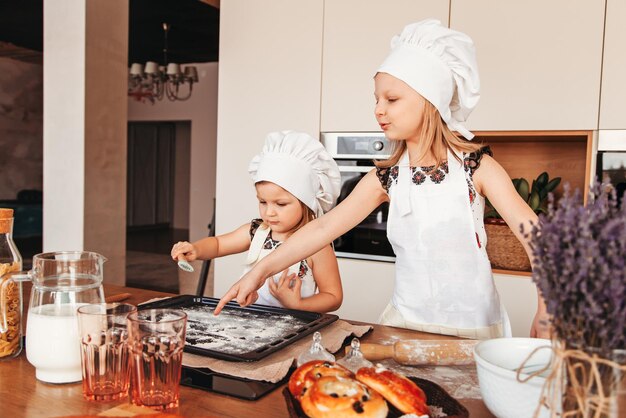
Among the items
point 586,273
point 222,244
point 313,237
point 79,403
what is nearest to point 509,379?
point 586,273

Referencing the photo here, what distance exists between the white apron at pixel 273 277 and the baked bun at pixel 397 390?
97 cm

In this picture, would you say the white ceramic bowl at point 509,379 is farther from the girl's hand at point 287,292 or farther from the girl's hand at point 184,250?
the girl's hand at point 184,250

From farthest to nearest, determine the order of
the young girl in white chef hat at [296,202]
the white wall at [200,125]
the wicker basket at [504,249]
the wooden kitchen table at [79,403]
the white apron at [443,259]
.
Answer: the white wall at [200,125] → the wicker basket at [504,249] → the young girl in white chef hat at [296,202] → the white apron at [443,259] → the wooden kitchen table at [79,403]

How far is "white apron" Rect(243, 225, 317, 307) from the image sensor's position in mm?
1676

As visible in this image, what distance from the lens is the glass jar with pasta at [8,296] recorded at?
95 cm

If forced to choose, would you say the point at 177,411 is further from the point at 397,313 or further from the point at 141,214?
the point at 141,214

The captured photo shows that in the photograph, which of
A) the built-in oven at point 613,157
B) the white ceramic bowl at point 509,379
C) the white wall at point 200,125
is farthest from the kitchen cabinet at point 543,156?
the white wall at point 200,125

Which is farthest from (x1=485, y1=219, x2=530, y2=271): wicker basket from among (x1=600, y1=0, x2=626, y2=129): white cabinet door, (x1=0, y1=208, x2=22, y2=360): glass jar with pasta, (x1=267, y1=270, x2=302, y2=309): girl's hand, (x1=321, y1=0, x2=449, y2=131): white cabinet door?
(x1=0, y1=208, x2=22, y2=360): glass jar with pasta

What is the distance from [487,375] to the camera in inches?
26.8

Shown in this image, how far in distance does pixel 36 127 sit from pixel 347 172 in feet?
24.6

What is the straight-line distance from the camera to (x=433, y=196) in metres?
1.40

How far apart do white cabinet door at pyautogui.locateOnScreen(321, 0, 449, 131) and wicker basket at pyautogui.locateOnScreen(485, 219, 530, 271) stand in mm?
690

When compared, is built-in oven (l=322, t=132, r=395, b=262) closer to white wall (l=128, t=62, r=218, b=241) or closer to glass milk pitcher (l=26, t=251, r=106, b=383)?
glass milk pitcher (l=26, t=251, r=106, b=383)

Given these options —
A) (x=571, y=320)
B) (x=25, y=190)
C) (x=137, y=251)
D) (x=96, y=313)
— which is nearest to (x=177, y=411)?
(x=96, y=313)
